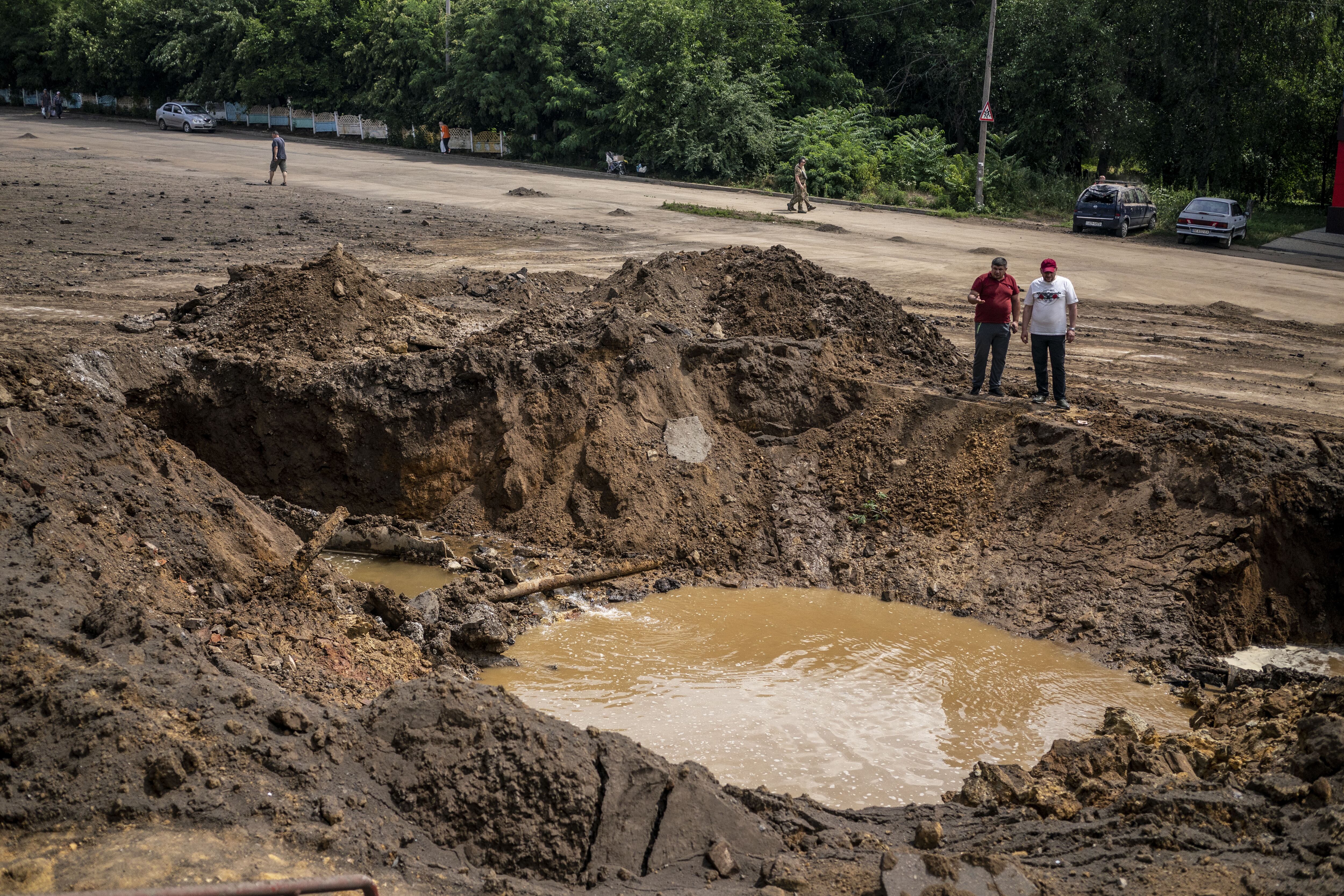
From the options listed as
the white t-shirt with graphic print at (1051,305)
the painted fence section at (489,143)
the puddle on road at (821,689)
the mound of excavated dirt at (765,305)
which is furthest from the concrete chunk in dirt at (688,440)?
the painted fence section at (489,143)

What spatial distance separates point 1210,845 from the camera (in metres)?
5.27

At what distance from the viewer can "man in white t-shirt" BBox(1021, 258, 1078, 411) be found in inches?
434

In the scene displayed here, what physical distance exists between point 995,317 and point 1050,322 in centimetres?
62

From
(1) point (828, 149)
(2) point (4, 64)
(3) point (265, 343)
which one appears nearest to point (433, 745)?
(3) point (265, 343)

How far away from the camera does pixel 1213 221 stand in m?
28.1

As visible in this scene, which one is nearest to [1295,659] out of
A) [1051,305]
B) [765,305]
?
[1051,305]

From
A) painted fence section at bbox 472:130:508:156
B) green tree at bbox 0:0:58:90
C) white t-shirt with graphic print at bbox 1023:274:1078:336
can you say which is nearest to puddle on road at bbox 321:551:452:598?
white t-shirt with graphic print at bbox 1023:274:1078:336

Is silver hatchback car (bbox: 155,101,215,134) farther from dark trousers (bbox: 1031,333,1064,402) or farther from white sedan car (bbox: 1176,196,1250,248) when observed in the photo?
dark trousers (bbox: 1031,333,1064,402)

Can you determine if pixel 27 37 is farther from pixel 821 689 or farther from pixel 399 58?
pixel 821 689

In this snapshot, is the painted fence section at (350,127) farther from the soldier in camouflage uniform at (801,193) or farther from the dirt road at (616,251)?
the soldier in camouflage uniform at (801,193)

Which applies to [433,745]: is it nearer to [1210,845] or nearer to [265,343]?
[1210,845]

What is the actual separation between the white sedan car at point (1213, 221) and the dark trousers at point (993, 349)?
2030 centimetres

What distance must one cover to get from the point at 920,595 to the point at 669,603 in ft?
8.33

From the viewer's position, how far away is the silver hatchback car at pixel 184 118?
50406 mm
